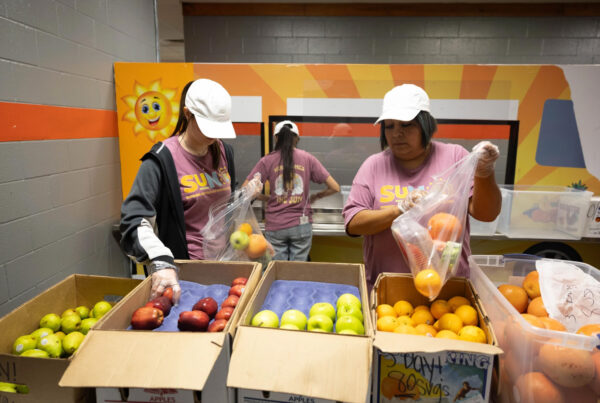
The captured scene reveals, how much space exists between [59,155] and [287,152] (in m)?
1.59

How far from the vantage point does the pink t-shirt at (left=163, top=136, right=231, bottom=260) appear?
5.19 feet

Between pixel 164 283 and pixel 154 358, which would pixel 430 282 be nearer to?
pixel 154 358

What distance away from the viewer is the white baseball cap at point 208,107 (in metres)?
1.51

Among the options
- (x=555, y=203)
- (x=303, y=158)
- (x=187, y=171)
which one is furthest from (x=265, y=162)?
(x=555, y=203)

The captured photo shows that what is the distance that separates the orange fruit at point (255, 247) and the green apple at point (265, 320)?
0.57 metres

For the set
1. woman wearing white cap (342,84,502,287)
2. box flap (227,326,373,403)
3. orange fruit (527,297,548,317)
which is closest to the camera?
box flap (227,326,373,403)

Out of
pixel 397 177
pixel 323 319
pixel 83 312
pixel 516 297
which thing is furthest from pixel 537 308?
pixel 83 312

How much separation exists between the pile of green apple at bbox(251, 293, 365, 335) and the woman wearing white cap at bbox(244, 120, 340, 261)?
181 cm

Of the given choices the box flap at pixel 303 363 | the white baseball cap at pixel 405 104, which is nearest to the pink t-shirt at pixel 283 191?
the white baseball cap at pixel 405 104

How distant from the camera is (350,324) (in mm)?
1010

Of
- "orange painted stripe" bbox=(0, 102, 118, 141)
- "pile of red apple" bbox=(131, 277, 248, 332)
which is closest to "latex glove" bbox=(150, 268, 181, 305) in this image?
"pile of red apple" bbox=(131, 277, 248, 332)

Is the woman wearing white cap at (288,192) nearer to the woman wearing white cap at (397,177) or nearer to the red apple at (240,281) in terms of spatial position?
the woman wearing white cap at (397,177)

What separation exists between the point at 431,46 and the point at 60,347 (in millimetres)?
4737

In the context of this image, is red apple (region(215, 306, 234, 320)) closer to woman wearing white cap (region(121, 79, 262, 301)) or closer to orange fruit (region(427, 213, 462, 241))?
woman wearing white cap (region(121, 79, 262, 301))
